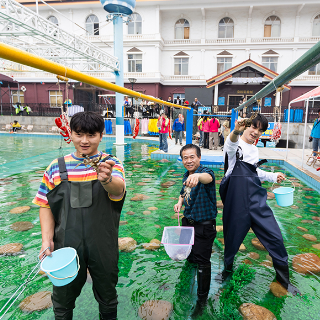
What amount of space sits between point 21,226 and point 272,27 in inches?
1194

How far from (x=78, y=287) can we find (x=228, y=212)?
1.56 metres

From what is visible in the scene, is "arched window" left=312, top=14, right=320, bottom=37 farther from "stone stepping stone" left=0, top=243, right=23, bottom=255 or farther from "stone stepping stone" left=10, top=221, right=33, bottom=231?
"stone stepping stone" left=0, top=243, right=23, bottom=255

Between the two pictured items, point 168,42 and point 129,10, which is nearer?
point 129,10

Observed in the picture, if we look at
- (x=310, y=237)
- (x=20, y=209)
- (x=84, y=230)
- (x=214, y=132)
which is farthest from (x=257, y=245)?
(x=214, y=132)

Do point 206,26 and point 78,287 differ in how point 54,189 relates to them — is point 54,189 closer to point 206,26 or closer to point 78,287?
point 78,287

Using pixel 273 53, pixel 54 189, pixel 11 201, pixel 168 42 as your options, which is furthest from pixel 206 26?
pixel 54 189

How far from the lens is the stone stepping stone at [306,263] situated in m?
2.94

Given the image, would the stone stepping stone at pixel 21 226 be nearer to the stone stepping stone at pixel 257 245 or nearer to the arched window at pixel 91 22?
the stone stepping stone at pixel 257 245

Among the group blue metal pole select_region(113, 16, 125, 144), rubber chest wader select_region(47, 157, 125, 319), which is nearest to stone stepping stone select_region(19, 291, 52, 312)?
rubber chest wader select_region(47, 157, 125, 319)

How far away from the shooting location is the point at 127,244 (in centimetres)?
346

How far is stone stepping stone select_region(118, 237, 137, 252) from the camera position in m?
3.37

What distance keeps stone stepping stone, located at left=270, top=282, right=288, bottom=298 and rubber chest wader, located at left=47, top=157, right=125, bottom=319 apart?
1.74 meters

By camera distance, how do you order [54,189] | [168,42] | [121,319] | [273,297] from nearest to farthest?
[54,189]
[121,319]
[273,297]
[168,42]

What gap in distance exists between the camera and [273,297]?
2479mm
